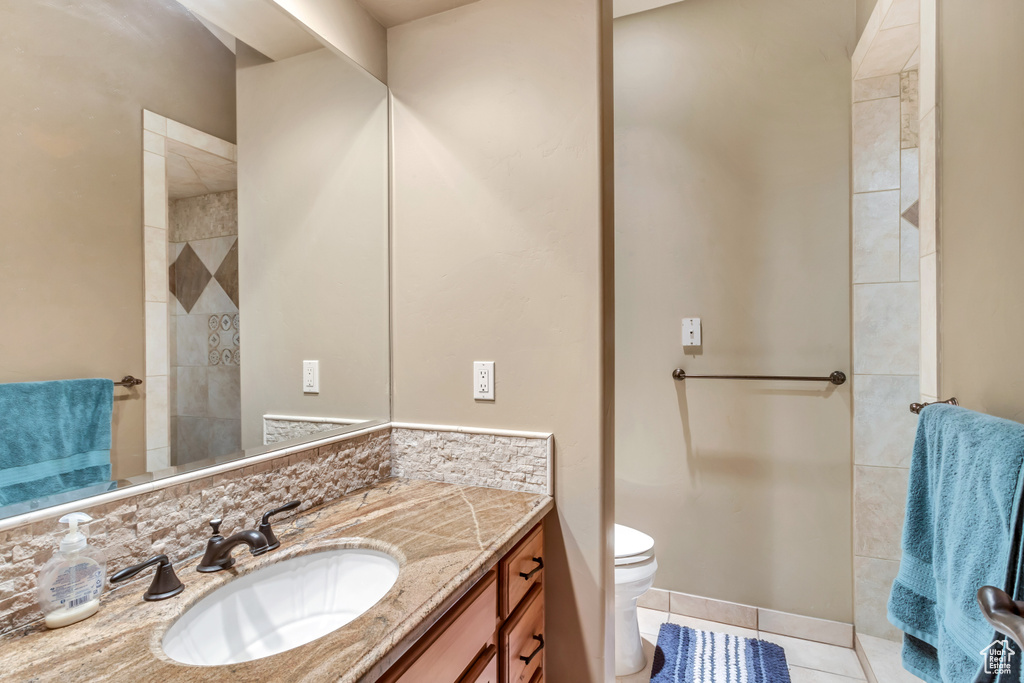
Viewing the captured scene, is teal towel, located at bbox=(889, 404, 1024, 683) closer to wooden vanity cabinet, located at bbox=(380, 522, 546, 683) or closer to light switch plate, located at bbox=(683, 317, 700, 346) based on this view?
wooden vanity cabinet, located at bbox=(380, 522, 546, 683)

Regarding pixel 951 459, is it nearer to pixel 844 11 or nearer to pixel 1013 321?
pixel 1013 321

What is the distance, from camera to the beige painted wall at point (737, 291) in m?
2.01

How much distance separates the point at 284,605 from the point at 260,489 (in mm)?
277

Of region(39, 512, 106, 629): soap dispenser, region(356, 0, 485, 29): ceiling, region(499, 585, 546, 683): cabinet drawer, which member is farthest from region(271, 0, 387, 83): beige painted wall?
region(499, 585, 546, 683): cabinet drawer

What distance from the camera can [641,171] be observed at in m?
2.27

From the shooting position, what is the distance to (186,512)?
3.30 feet

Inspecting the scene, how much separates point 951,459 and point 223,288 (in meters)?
1.59

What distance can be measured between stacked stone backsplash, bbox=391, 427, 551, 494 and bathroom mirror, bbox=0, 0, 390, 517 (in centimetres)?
16

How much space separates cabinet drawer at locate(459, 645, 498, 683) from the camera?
0.98 meters

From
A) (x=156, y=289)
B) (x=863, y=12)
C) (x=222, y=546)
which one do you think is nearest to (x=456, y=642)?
(x=222, y=546)

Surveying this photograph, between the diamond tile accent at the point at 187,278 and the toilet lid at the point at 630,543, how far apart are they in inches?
60.1

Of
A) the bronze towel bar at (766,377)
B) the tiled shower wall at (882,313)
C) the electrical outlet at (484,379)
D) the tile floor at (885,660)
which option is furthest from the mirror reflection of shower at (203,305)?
the tile floor at (885,660)

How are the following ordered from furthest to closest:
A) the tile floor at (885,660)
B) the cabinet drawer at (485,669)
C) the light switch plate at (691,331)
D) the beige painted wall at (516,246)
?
the light switch plate at (691,331)
the tile floor at (885,660)
the beige painted wall at (516,246)
the cabinet drawer at (485,669)

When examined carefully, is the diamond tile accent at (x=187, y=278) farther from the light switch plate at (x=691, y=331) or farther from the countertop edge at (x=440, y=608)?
the light switch plate at (x=691, y=331)
